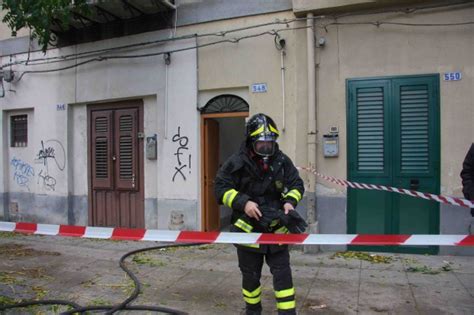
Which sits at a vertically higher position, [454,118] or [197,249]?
[454,118]

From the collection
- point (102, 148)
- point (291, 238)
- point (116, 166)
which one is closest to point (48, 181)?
point (102, 148)

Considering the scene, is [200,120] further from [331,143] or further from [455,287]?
[455,287]

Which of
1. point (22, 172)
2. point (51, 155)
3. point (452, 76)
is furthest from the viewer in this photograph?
point (22, 172)

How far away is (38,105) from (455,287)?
28.6 feet

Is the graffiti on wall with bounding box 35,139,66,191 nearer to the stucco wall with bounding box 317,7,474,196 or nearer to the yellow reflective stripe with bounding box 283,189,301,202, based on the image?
the stucco wall with bounding box 317,7,474,196

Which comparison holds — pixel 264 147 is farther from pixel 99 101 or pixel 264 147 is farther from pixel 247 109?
pixel 99 101

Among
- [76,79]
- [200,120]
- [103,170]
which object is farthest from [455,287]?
[76,79]

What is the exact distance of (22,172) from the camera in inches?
388

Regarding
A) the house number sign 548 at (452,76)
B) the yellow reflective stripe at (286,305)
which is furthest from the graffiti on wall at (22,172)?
the house number sign 548 at (452,76)

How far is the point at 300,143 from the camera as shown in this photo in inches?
272

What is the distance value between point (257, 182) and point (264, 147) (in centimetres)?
32

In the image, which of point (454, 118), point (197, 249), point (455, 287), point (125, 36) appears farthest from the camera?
point (125, 36)

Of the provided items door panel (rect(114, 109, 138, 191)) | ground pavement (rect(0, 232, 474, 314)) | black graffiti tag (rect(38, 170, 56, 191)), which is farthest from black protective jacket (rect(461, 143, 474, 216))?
black graffiti tag (rect(38, 170, 56, 191))

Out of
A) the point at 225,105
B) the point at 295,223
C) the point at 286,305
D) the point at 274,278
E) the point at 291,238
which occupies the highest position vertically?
the point at 225,105
